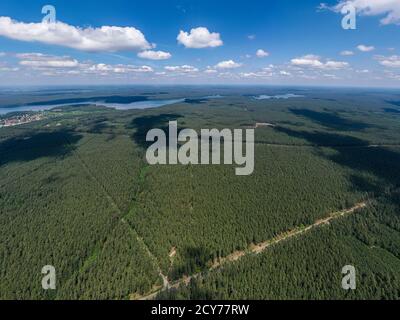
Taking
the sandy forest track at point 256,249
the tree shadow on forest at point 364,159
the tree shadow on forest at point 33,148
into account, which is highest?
the tree shadow on forest at point 33,148

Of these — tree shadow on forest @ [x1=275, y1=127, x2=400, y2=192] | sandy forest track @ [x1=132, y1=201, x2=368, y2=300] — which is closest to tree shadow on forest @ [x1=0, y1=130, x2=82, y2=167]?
sandy forest track @ [x1=132, y1=201, x2=368, y2=300]

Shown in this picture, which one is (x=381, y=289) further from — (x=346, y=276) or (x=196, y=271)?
(x=196, y=271)

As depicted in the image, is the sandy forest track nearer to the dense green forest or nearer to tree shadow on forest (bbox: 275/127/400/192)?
the dense green forest

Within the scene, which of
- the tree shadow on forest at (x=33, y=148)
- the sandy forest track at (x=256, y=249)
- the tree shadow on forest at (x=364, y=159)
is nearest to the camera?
the sandy forest track at (x=256, y=249)

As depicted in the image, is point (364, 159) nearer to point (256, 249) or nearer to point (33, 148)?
point (256, 249)

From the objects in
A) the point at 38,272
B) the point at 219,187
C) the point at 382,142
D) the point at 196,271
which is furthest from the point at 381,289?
the point at 382,142

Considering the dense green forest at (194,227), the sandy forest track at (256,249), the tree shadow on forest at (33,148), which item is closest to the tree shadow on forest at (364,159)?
the dense green forest at (194,227)

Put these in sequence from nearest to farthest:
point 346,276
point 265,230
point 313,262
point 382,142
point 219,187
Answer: point 346,276 → point 313,262 → point 265,230 → point 219,187 → point 382,142

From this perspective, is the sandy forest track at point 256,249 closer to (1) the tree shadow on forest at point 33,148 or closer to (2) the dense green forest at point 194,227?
(2) the dense green forest at point 194,227
